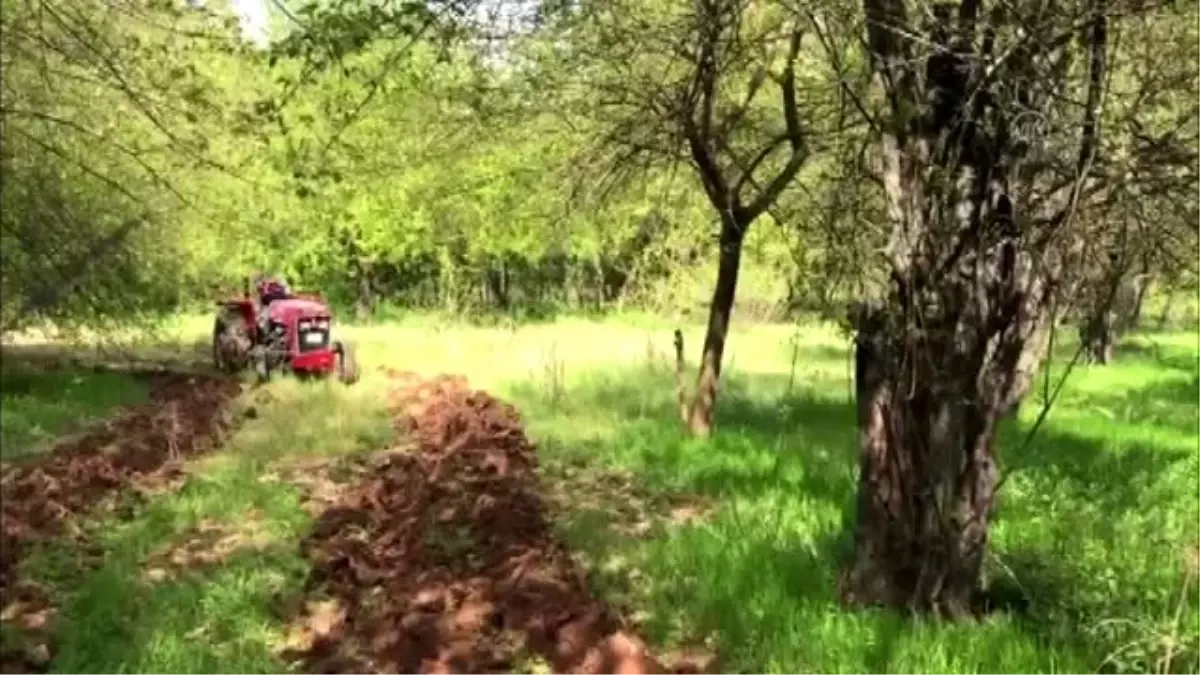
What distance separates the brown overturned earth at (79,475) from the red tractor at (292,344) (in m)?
2.28

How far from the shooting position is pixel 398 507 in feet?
32.2

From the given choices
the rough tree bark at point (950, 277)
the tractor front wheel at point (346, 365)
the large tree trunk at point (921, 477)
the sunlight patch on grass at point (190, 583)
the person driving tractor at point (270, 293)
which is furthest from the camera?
the person driving tractor at point (270, 293)

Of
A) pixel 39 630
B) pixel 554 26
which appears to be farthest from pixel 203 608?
pixel 554 26

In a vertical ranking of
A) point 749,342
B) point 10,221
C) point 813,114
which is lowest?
point 749,342

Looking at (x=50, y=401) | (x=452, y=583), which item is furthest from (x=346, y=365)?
(x=452, y=583)

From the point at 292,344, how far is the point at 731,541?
14406mm

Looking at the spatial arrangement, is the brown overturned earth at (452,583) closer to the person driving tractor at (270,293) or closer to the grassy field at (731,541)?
the grassy field at (731,541)

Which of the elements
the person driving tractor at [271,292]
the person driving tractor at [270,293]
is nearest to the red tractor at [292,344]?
the person driving tractor at [270,293]

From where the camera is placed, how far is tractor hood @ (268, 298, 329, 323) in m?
21.0

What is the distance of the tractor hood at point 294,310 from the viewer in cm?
2100

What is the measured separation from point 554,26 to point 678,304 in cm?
2902

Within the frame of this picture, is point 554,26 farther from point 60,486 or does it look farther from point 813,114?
point 60,486

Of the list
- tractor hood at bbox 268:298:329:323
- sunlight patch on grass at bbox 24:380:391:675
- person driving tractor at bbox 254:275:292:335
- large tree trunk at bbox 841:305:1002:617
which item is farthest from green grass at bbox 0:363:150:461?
large tree trunk at bbox 841:305:1002:617

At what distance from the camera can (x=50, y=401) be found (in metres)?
18.1
